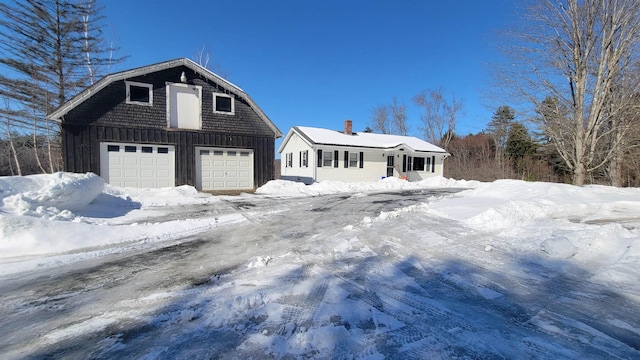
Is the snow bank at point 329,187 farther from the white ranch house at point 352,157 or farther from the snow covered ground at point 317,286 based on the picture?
the snow covered ground at point 317,286

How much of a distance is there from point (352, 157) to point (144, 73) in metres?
13.8

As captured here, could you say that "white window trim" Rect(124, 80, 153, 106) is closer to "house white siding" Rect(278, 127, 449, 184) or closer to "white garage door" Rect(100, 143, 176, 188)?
"white garage door" Rect(100, 143, 176, 188)

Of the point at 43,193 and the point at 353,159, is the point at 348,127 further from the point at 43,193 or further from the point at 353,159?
the point at 43,193

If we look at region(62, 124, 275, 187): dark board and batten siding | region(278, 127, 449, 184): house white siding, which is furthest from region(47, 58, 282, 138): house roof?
region(278, 127, 449, 184): house white siding

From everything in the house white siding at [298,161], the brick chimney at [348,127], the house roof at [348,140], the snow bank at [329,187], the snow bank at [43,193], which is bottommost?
the snow bank at [329,187]

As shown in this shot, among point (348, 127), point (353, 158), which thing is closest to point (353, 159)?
point (353, 158)

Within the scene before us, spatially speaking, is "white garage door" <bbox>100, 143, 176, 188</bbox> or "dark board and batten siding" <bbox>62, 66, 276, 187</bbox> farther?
"white garage door" <bbox>100, 143, 176, 188</bbox>

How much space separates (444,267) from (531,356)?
5.91ft

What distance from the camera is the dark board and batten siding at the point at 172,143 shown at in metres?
12.7

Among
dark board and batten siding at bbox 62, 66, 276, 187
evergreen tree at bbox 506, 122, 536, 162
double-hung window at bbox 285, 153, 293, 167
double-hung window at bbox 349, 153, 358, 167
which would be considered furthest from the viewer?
evergreen tree at bbox 506, 122, 536, 162

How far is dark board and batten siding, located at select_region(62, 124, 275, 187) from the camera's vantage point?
12672 mm

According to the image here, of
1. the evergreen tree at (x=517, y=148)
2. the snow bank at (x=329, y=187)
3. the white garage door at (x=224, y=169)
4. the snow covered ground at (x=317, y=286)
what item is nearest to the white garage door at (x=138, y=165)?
the white garage door at (x=224, y=169)

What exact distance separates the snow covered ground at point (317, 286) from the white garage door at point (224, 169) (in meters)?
8.09

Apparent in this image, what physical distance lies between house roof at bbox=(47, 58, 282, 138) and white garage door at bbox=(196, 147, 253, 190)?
99.1 inches
